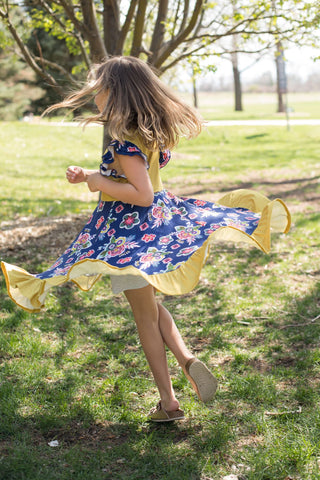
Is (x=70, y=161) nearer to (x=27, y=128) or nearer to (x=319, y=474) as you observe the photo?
(x=27, y=128)

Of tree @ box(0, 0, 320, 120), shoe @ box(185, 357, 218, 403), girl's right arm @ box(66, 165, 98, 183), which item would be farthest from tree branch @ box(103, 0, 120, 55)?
shoe @ box(185, 357, 218, 403)

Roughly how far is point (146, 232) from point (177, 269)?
26cm

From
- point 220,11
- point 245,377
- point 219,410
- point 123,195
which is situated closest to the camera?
point 123,195

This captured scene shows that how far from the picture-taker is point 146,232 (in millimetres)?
2494

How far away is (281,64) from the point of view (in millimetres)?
18891

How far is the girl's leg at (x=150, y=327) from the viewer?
2.60 m

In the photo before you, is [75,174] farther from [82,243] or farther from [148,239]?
[148,239]

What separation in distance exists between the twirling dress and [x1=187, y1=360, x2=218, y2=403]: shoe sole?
0.54 metres

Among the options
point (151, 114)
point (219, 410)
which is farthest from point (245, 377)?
point (151, 114)

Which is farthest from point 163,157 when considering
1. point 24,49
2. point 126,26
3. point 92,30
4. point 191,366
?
point 24,49

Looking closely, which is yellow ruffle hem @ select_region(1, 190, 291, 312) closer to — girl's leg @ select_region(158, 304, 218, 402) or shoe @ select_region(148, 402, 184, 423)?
girl's leg @ select_region(158, 304, 218, 402)

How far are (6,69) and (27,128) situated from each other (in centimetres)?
402

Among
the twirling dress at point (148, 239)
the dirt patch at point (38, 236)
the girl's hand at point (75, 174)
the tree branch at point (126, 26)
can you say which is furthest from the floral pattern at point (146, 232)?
the tree branch at point (126, 26)

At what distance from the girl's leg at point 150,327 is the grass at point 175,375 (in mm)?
346
